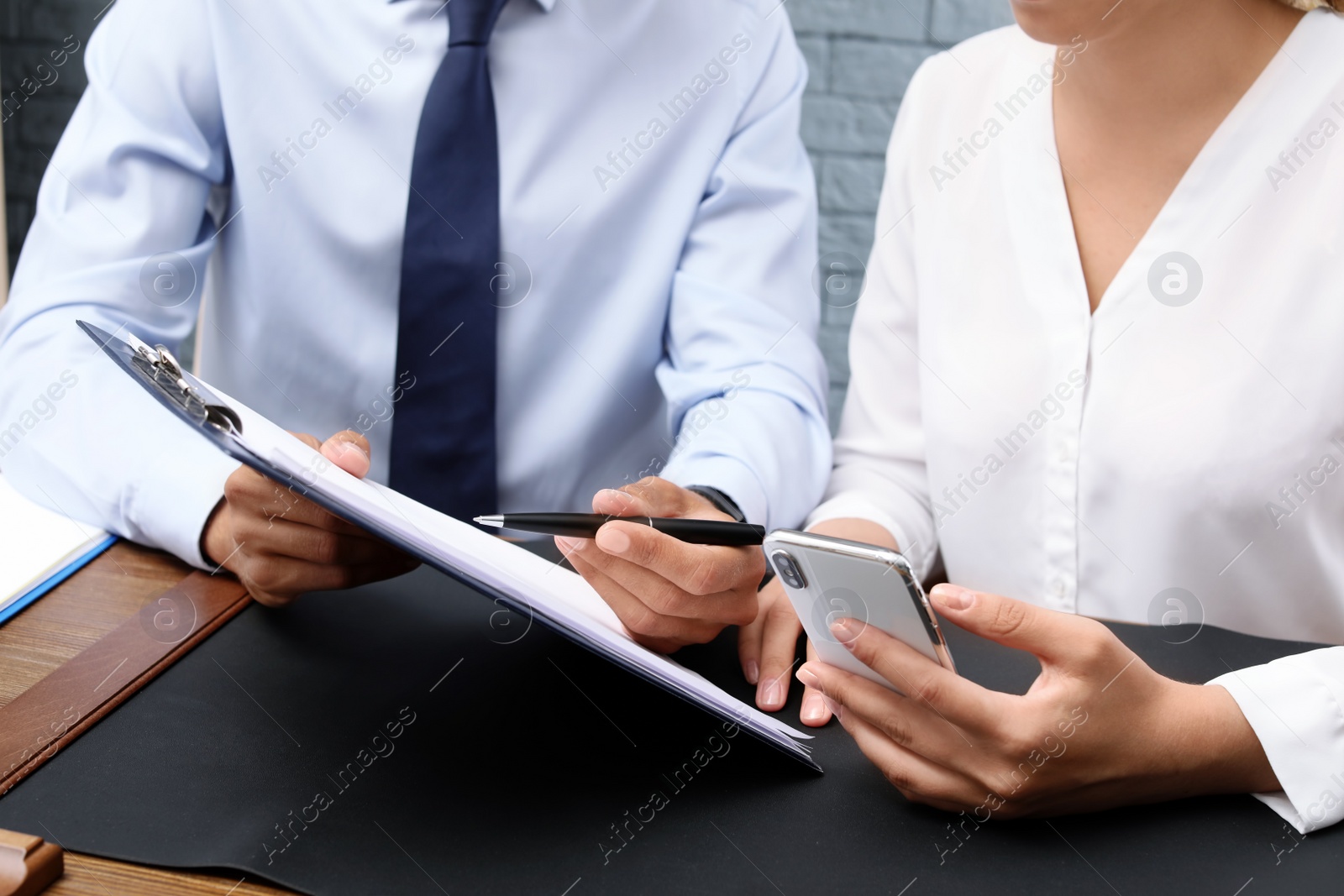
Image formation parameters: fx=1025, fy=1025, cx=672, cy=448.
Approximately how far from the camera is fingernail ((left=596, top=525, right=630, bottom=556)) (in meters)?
0.63

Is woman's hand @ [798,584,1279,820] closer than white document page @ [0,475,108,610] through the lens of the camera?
Yes

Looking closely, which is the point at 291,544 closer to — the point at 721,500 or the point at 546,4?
the point at 721,500

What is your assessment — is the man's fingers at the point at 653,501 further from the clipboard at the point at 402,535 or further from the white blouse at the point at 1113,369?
the white blouse at the point at 1113,369

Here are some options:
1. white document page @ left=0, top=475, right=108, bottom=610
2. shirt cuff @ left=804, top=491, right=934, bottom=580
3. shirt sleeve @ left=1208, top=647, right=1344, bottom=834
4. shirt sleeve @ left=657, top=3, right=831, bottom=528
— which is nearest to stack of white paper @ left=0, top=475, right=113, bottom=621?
white document page @ left=0, top=475, right=108, bottom=610

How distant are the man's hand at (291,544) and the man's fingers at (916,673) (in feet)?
1.18

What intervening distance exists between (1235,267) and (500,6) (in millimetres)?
782

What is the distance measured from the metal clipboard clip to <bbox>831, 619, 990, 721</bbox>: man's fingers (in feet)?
1.08

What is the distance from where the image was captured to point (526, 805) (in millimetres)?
551

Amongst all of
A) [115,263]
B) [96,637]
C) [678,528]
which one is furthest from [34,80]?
[678,528]

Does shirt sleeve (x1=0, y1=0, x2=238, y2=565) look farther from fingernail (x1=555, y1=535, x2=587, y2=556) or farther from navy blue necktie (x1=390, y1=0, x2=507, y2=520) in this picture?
fingernail (x1=555, y1=535, x2=587, y2=556)

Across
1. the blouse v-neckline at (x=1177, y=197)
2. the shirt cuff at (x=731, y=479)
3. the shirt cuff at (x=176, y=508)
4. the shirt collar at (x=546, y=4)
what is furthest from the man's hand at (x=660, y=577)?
the shirt collar at (x=546, y=4)

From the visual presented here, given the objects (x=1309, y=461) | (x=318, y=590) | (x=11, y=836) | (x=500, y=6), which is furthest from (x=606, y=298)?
(x=11, y=836)

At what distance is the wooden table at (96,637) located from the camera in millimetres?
487

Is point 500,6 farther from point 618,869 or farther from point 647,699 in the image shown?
point 618,869
